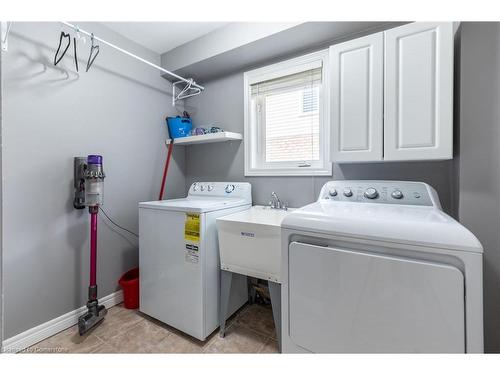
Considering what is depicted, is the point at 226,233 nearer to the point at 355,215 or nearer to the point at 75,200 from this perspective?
the point at 355,215

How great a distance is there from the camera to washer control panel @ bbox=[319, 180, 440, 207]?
133 cm

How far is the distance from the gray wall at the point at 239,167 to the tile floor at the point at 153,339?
103 centimetres

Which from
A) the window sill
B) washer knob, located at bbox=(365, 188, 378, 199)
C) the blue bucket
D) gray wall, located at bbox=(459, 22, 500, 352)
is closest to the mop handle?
the blue bucket

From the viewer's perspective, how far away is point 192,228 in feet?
5.16

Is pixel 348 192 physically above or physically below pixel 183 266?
above

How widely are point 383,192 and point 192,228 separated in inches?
48.9

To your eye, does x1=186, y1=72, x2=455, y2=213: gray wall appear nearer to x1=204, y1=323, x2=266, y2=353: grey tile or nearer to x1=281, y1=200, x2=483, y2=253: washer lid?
x1=281, y1=200, x2=483, y2=253: washer lid

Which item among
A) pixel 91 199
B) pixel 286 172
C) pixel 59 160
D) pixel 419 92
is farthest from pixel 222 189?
pixel 419 92

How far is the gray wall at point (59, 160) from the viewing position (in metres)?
1.51

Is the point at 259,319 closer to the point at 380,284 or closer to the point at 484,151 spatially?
the point at 380,284

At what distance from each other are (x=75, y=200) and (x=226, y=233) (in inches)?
46.7

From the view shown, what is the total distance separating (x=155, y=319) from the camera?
6.07ft

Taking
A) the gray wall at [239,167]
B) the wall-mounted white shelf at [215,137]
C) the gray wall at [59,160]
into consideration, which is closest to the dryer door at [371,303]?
the gray wall at [239,167]

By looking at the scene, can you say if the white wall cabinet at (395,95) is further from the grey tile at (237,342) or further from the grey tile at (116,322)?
the grey tile at (116,322)
